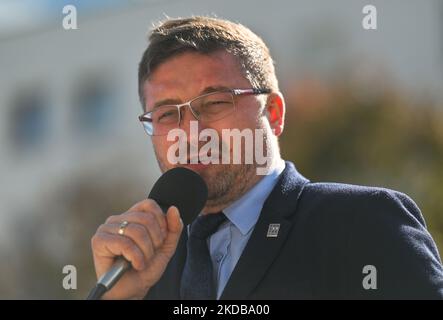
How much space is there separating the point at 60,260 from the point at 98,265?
12.6 meters

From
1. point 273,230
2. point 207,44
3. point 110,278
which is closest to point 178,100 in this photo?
point 207,44

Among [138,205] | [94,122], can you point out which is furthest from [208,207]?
[94,122]

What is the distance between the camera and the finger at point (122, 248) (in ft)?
8.56

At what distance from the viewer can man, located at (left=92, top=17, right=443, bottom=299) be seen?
278cm

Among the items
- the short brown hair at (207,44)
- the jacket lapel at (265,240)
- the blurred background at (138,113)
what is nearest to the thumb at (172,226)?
the jacket lapel at (265,240)

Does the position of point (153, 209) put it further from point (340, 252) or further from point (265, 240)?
point (340, 252)

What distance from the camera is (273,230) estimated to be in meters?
3.15

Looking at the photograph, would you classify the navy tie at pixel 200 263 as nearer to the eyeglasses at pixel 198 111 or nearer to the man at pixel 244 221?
the man at pixel 244 221

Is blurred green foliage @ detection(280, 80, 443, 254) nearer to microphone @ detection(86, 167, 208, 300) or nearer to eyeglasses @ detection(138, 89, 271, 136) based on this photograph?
eyeglasses @ detection(138, 89, 271, 136)

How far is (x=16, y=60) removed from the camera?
1864 centimetres

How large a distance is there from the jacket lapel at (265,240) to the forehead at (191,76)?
1.53 ft

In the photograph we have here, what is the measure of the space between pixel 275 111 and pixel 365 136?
899 cm

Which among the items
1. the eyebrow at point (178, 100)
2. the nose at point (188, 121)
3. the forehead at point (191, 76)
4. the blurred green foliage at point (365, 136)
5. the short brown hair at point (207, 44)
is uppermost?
the short brown hair at point (207, 44)

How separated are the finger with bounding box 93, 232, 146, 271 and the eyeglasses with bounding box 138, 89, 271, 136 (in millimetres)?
732
